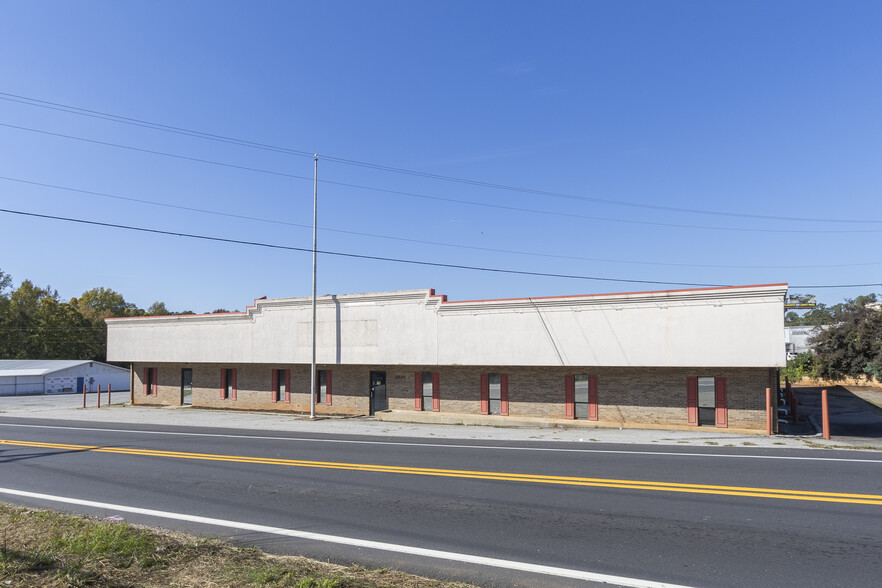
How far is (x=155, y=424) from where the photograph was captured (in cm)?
2431

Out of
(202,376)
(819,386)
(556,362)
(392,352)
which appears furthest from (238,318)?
(819,386)

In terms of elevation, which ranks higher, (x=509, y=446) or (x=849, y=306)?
(x=849, y=306)

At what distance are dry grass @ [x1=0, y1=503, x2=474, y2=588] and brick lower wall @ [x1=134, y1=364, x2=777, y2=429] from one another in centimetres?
1818

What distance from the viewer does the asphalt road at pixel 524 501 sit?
21.5ft

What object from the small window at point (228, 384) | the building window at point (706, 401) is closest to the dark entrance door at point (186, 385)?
the small window at point (228, 384)

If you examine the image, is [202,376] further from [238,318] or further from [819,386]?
[819,386]

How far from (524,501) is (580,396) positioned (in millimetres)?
14578

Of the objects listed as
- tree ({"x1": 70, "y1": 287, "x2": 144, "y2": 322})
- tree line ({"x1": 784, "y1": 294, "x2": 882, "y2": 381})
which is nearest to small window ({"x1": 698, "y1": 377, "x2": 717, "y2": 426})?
tree line ({"x1": 784, "y1": 294, "x2": 882, "y2": 381})

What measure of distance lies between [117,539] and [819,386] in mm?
49909

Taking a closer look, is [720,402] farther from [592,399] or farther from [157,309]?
[157,309]

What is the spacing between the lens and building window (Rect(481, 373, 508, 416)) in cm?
2459

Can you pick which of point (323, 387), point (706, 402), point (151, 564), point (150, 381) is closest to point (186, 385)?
point (150, 381)

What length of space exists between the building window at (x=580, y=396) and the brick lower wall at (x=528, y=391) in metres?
0.22

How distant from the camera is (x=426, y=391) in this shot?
86.6 feet
